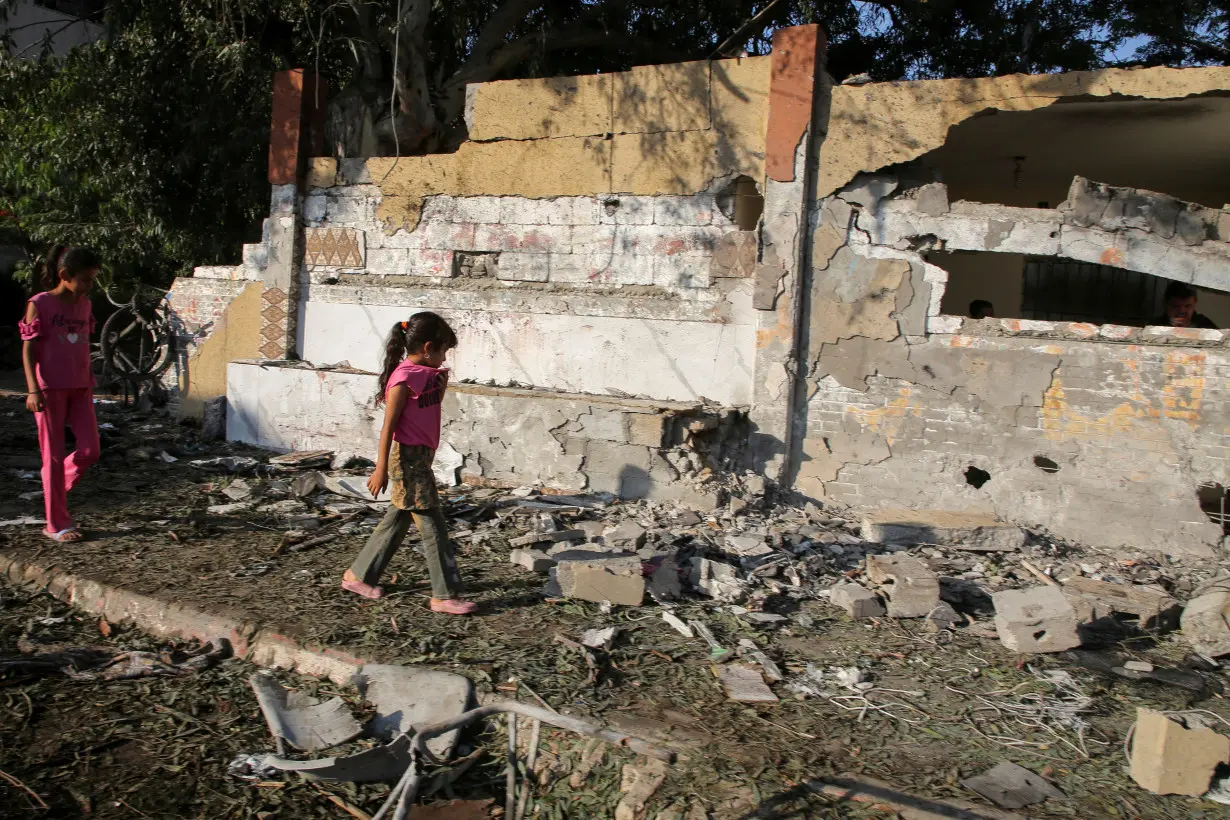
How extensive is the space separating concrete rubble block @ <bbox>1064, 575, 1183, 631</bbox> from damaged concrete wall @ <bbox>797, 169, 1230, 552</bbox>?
135 cm

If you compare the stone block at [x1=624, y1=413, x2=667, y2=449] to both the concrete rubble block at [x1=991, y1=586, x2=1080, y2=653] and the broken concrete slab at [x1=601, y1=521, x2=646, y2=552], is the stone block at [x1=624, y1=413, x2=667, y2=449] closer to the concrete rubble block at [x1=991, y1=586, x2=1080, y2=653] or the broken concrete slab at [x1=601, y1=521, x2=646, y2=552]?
the broken concrete slab at [x1=601, y1=521, x2=646, y2=552]

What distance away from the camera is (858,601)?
482 cm

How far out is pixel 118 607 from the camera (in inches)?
179

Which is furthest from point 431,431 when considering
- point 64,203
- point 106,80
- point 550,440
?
point 64,203

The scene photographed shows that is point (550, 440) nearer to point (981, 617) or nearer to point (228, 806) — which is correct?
point (981, 617)

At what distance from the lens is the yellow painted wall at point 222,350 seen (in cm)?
947

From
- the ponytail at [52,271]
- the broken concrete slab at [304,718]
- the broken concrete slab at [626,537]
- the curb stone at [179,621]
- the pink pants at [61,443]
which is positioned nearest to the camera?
the broken concrete slab at [304,718]

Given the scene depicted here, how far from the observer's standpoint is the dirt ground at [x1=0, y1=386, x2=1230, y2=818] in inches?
121

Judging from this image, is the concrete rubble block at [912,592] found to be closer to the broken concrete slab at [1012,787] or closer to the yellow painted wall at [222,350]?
the broken concrete slab at [1012,787]

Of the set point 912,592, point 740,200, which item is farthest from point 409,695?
point 740,200

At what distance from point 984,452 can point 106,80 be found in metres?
9.79

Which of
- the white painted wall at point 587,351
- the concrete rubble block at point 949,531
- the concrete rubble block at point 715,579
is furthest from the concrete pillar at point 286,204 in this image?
the concrete rubble block at point 949,531

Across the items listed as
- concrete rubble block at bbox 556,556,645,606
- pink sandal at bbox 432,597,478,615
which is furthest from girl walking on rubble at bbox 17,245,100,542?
concrete rubble block at bbox 556,556,645,606

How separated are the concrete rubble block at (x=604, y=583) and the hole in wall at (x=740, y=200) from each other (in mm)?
3469
